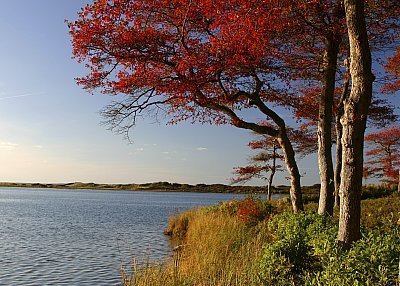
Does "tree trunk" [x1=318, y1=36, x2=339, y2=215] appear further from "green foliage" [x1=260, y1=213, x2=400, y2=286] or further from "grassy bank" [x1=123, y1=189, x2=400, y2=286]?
"green foliage" [x1=260, y1=213, x2=400, y2=286]

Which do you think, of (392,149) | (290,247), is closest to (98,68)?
(290,247)

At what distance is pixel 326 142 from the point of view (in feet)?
43.5

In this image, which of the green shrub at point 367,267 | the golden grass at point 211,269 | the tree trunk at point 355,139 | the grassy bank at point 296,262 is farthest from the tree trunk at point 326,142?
the green shrub at point 367,267

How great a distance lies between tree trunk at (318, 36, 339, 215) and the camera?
13016mm

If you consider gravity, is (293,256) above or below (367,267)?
below

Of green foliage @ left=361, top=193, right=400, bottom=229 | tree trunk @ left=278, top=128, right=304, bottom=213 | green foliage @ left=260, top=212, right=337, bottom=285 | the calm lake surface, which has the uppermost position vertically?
tree trunk @ left=278, top=128, right=304, bottom=213

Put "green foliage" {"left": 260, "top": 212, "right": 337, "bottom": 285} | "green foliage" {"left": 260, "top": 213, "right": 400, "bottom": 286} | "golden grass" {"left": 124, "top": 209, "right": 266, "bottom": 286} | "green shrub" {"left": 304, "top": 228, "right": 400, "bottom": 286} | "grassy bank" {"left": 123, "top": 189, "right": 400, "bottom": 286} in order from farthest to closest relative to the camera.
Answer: "golden grass" {"left": 124, "top": 209, "right": 266, "bottom": 286} → "green foliage" {"left": 260, "top": 212, "right": 337, "bottom": 285} → "grassy bank" {"left": 123, "top": 189, "right": 400, "bottom": 286} → "green foliage" {"left": 260, "top": 213, "right": 400, "bottom": 286} → "green shrub" {"left": 304, "top": 228, "right": 400, "bottom": 286}

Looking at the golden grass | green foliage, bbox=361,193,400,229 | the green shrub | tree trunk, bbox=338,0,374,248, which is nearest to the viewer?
the green shrub

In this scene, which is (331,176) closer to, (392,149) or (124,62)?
(124,62)

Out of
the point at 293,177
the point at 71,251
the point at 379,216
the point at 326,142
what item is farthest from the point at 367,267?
the point at 71,251

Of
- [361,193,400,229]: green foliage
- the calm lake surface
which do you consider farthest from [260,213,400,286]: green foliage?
the calm lake surface

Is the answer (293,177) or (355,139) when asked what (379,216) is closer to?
(293,177)

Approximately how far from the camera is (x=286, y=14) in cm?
1216

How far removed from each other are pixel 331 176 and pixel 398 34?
18.0 feet
